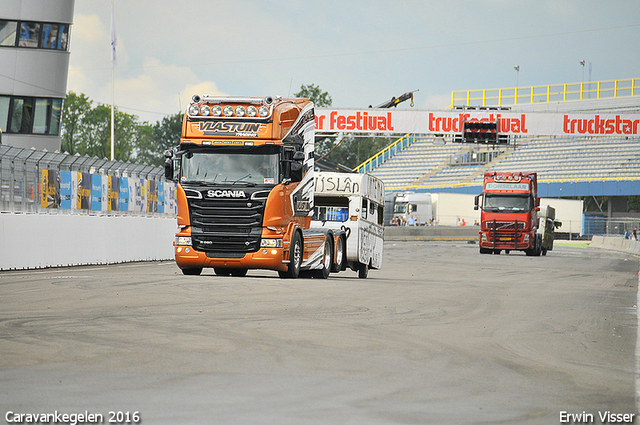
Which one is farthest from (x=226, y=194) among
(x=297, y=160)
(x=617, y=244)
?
(x=617, y=244)

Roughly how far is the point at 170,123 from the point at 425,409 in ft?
437

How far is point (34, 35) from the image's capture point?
38.7 metres

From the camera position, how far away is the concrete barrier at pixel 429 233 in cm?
5847

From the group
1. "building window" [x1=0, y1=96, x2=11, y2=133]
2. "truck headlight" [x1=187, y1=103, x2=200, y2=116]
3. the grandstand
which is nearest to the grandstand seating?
the grandstand

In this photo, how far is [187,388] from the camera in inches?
244

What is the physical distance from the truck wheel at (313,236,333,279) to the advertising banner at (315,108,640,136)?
26709mm

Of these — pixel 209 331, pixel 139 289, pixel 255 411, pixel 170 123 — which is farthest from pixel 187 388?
pixel 170 123

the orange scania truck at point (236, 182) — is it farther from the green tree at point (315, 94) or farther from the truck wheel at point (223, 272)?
the green tree at point (315, 94)

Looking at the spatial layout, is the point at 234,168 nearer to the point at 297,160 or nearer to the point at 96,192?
the point at 297,160

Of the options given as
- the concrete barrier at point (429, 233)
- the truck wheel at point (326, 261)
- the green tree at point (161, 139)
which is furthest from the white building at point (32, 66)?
the green tree at point (161, 139)

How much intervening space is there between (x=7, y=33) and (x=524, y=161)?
48.5 metres

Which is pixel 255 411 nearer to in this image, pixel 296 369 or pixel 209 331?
pixel 296 369

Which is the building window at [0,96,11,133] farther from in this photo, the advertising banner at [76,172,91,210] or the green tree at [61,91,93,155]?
the green tree at [61,91,93,155]

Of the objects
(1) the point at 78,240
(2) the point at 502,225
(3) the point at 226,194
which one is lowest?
(1) the point at 78,240
